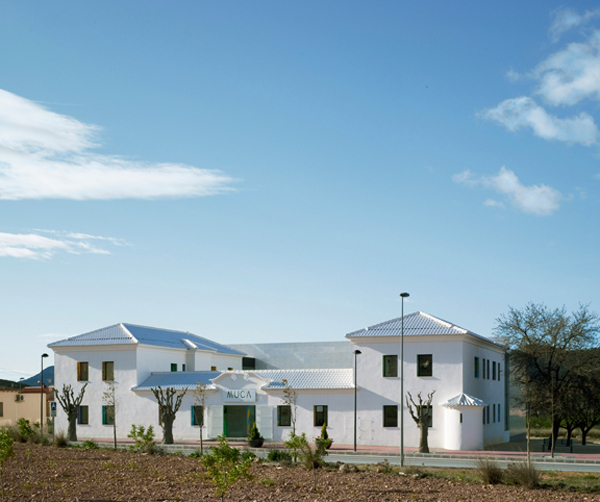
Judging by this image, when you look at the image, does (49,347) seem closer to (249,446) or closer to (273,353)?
(249,446)

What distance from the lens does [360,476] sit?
21.8 meters

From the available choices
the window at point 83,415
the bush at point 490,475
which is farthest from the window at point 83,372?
the bush at point 490,475

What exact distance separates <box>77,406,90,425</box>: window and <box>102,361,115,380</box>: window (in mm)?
2418

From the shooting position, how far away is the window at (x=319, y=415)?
132ft

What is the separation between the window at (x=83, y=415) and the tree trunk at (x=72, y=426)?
9.00 feet

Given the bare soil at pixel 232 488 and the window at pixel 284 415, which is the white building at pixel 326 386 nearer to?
the window at pixel 284 415

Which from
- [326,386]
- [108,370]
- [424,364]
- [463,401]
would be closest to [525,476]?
[463,401]

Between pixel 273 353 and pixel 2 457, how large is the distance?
4546 cm

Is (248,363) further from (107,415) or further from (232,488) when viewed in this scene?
(232,488)

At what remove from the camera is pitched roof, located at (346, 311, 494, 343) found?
39.1 metres

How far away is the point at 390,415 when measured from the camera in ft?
129

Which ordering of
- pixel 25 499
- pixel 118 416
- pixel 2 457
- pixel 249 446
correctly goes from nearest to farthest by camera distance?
pixel 25 499 < pixel 2 457 < pixel 249 446 < pixel 118 416

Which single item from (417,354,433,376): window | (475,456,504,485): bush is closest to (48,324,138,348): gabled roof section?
(417,354,433,376): window

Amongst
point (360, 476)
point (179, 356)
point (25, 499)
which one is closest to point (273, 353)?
point (179, 356)
